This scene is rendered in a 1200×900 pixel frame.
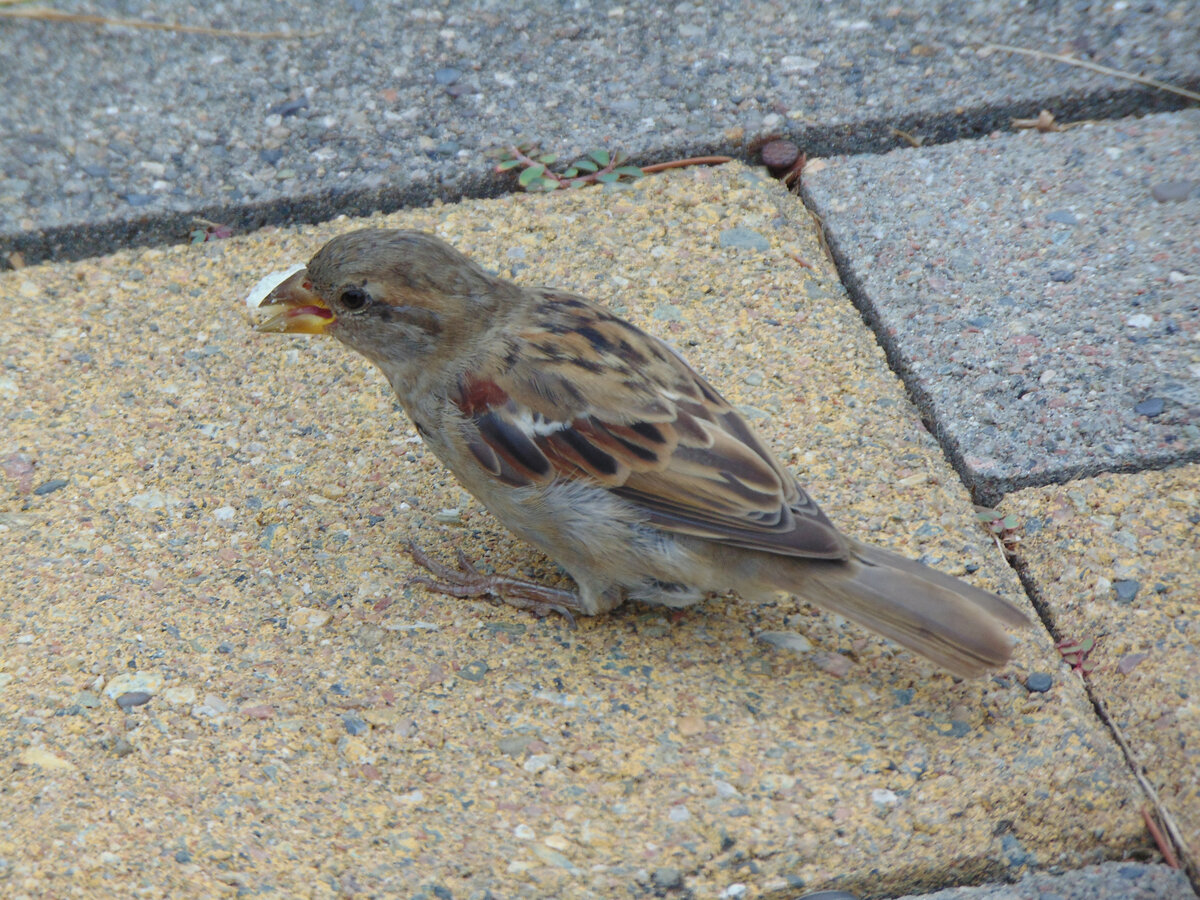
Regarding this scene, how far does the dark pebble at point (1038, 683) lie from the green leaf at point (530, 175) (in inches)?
83.5

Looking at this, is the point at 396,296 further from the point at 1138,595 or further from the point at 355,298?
the point at 1138,595

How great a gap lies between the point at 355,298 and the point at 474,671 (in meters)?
0.96

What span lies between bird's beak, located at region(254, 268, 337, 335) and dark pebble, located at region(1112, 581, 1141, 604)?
1873 mm

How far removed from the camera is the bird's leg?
9.74 ft

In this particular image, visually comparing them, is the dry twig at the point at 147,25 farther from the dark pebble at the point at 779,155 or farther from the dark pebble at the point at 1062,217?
the dark pebble at the point at 1062,217

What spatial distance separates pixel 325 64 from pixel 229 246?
82cm

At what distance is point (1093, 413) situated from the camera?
10.2 feet

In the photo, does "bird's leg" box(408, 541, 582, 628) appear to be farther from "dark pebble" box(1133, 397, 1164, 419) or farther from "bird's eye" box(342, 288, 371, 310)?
"dark pebble" box(1133, 397, 1164, 419)

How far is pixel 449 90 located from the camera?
4191mm

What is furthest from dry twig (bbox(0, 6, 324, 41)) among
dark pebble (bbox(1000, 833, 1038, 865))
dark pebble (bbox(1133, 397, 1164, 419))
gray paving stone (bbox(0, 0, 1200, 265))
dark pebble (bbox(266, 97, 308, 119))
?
dark pebble (bbox(1000, 833, 1038, 865))

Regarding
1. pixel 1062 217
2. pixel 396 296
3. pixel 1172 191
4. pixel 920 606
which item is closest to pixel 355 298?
pixel 396 296

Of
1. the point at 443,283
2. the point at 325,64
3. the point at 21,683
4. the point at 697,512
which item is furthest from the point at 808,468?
the point at 325,64

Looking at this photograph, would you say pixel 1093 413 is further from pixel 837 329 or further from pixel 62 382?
pixel 62 382

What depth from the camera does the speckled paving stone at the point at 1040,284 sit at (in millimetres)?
3086
